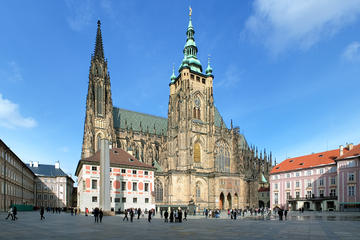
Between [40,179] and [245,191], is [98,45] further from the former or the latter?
[245,191]

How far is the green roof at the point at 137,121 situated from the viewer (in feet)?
257

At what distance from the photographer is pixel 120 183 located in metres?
49.8

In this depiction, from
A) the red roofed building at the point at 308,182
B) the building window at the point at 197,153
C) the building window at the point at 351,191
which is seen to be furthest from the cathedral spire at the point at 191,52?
the building window at the point at 351,191

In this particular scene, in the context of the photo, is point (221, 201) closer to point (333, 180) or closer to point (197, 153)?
point (197, 153)

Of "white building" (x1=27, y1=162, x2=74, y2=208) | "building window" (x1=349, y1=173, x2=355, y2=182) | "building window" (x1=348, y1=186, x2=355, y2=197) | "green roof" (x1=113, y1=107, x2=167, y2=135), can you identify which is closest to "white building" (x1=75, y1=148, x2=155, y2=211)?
"green roof" (x1=113, y1=107, x2=167, y2=135)

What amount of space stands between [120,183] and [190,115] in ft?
87.4

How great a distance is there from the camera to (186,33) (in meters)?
83.9

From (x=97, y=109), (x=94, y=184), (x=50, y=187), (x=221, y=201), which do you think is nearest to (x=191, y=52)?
(x=97, y=109)

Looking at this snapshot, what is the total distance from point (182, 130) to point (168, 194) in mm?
14479

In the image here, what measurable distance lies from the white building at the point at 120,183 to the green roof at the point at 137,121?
78.6 ft

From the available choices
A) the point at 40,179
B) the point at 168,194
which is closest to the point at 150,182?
the point at 168,194

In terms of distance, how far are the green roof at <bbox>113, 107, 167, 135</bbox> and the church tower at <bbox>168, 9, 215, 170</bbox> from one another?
9.99 m

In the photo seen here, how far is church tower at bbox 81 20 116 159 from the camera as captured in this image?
66.6m

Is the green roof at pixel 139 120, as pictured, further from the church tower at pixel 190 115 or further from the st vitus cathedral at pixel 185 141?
the church tower at pixel 190 115
